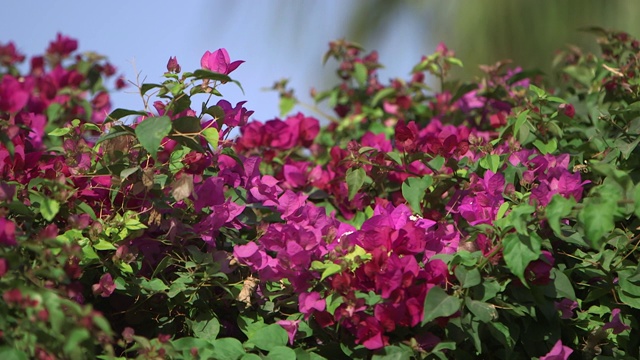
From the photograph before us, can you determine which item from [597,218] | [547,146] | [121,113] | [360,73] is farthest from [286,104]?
[597,218]

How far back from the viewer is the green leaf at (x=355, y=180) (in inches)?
67.8

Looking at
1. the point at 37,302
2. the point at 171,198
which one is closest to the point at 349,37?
the point at 171,198

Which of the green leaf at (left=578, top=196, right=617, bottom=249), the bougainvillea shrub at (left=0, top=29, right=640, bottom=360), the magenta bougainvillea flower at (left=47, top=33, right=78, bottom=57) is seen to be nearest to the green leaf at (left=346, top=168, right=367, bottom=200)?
the bougainvillea shrub at (left=0, top=29, right=640, bottom=360)

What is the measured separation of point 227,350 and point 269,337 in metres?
0.08

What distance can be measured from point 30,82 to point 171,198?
21.0 inches

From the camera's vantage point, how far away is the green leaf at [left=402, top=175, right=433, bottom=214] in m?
1.65

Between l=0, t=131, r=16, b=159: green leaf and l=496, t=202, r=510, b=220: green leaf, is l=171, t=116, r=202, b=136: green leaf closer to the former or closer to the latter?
l=0, t=131, r=16, b=159: green leaf

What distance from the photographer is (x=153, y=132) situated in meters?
1.38

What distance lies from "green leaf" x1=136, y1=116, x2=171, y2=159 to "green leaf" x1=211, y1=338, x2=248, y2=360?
1.06 ft

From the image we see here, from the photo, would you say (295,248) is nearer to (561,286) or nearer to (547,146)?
(561,286)

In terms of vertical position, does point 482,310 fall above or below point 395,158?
below

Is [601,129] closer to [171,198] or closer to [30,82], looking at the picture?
[171,198]

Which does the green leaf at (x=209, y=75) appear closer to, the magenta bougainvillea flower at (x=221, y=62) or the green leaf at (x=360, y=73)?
the magenta bougainvillea flower at (x=221, y=62)

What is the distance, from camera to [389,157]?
5.92 ft
